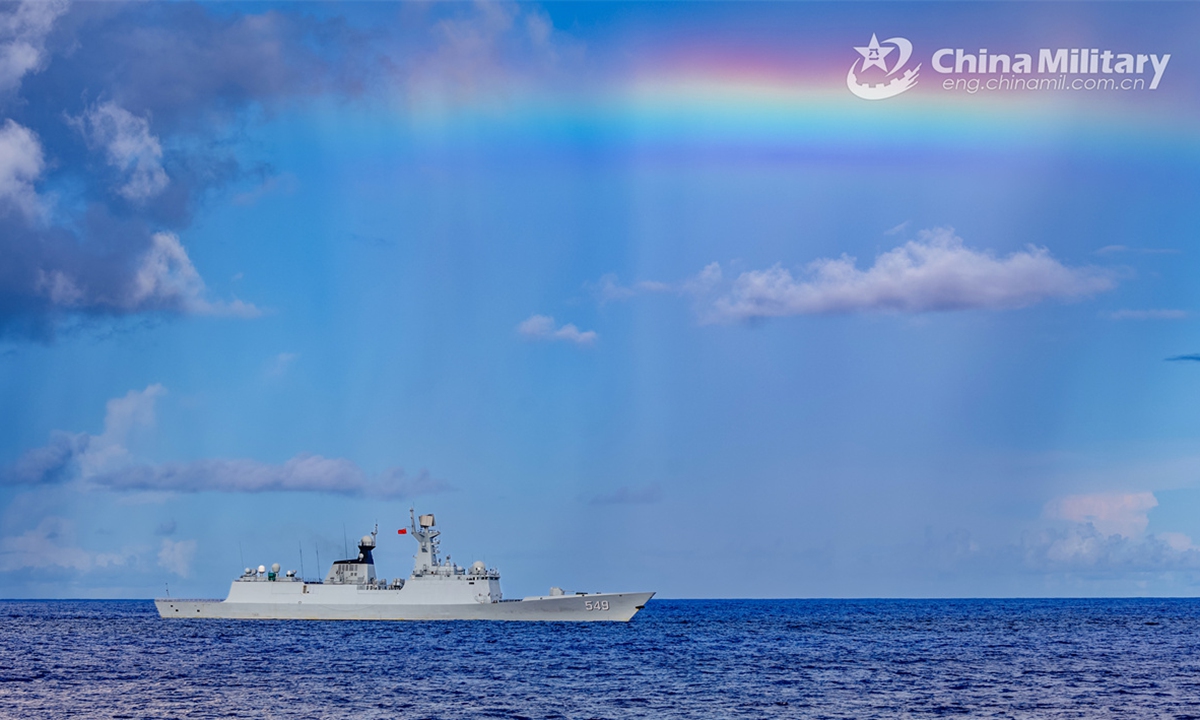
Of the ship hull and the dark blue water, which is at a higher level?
A: the ship hull

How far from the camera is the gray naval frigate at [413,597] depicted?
91.2 metres

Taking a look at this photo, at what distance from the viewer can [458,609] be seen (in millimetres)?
91062

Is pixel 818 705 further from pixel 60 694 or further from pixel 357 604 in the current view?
pixel 357 604

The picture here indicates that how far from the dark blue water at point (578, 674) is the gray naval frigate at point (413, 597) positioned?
1740 millimetres

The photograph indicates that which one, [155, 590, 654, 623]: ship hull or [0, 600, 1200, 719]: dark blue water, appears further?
[155, 590, 654, 623]: ship hull

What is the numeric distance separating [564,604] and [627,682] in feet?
125

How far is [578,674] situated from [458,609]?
35926mm

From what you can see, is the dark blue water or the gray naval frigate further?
the gray naval frigate

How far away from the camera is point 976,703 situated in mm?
46562

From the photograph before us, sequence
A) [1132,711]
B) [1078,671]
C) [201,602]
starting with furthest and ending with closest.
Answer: [201,602] < [1078,671] < [1132,711]

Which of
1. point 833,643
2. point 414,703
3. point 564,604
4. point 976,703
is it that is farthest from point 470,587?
point 976,703

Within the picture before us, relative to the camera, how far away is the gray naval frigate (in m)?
91.2

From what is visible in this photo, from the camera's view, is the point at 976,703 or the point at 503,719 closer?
the point at 503,719

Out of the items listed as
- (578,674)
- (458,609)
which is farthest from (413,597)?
(578,674)
